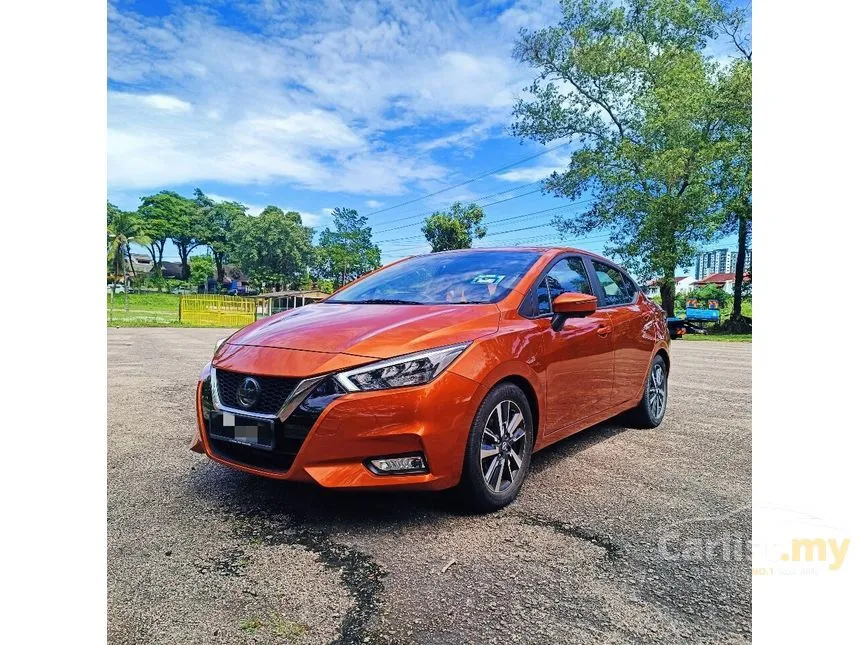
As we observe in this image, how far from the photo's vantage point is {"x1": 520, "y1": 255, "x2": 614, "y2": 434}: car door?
10.7 ft

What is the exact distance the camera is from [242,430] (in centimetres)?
263

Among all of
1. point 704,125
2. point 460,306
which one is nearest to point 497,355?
point 460,306

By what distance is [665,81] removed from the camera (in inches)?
914

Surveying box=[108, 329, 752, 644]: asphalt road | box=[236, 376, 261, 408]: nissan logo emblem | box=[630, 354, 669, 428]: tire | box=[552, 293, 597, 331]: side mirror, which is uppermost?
box=[552, 293, 597, 331]: side mirror

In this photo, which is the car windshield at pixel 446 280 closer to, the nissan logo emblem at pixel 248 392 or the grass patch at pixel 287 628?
the nissan logo emblem at pixel 248 392

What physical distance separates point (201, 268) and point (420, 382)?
7813cm

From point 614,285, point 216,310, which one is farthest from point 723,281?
point 614,285

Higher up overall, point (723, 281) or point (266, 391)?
point (723, 281)

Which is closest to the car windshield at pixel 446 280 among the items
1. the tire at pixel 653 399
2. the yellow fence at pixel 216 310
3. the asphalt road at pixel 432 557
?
the asphalt road at pixel 432 557

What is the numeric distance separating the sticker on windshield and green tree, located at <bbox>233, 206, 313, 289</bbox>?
54370mm

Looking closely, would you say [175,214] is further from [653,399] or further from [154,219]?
[653,399]

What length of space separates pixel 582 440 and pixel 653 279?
73.5 feet

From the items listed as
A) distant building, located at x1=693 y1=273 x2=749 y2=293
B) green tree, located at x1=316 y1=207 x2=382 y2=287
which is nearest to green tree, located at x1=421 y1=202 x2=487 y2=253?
green tree, located at x1=316 y1=207 x2=382 y2=287

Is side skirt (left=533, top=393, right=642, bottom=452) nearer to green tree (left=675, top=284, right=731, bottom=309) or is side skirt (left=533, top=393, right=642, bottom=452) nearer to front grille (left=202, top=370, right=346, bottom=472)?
front grille (left=202, top=370, right=346, bottom=472)
